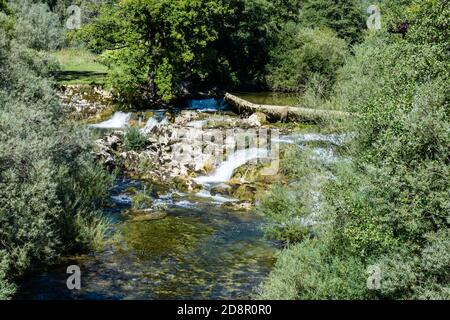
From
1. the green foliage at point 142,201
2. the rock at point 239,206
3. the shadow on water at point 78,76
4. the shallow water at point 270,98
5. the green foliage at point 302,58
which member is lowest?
the rock at point 239,206

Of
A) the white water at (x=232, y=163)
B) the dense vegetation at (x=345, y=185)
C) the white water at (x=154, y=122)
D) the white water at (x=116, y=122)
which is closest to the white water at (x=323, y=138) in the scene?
the dense vegetation at (x=345, y=185)

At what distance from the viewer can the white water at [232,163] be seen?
89.1 feet

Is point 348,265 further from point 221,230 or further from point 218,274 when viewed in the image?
point 221,230

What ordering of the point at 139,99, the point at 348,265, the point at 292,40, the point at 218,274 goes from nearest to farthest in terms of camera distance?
the point at 348,265
the point at 218,274
the point at 139,99
the point at 292,40

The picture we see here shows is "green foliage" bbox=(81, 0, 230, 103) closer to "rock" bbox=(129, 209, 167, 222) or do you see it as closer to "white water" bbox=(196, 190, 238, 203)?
"white water" bbox=(196, 190, 238, 203)

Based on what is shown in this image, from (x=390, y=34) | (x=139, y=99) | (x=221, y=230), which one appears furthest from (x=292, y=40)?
(x=221, y=230)

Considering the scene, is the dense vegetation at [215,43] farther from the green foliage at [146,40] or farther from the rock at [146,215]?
the rock at [146,215]

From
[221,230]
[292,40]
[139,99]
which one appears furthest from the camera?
[292,40]

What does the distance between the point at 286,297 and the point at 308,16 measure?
62.9 meters

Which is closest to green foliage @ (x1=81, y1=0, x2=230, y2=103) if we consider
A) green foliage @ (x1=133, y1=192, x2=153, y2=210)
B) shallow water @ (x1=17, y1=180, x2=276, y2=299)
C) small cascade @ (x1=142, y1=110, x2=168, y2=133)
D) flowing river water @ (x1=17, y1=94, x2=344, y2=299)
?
small cascade @ (x1=142, y1=110, x2=168, y2=133)

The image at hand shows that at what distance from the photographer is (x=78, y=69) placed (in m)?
55.2

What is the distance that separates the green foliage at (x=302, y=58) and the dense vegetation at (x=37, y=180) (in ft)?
101
